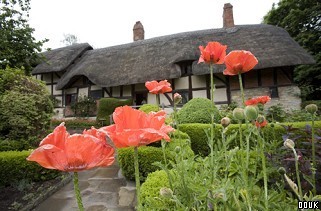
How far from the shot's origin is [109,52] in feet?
56.1

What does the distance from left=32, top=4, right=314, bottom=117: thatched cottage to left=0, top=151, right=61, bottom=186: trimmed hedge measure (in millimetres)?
6533

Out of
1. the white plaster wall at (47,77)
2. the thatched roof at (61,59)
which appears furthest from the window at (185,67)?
the white plaster wall at (47,77)

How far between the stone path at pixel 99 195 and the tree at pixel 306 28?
14.1 m

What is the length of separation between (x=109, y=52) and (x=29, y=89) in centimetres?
1116

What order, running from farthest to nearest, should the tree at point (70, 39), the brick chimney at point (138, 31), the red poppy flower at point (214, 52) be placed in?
the tree at point (70, 39), the brick chimney at point (138, 31), the red poppy flower at point (214, 52)

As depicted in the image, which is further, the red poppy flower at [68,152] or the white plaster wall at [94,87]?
the white plaster wall at [94,87]

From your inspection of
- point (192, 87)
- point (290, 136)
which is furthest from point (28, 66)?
point (290, 136)

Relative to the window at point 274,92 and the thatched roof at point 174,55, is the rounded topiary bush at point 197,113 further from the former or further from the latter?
the window at point 274,92

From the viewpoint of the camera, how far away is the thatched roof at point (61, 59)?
1614cm

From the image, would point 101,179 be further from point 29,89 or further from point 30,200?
point 29,89

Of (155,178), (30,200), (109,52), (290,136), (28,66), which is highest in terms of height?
(109,52)

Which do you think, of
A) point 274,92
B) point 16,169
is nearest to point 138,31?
point 274,92

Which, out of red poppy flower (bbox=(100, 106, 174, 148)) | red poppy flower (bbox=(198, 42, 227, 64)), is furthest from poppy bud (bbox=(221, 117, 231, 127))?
red poppy flower (bbox=(100, 106, 174, 148))

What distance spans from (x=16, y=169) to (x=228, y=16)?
1448 centimetres
